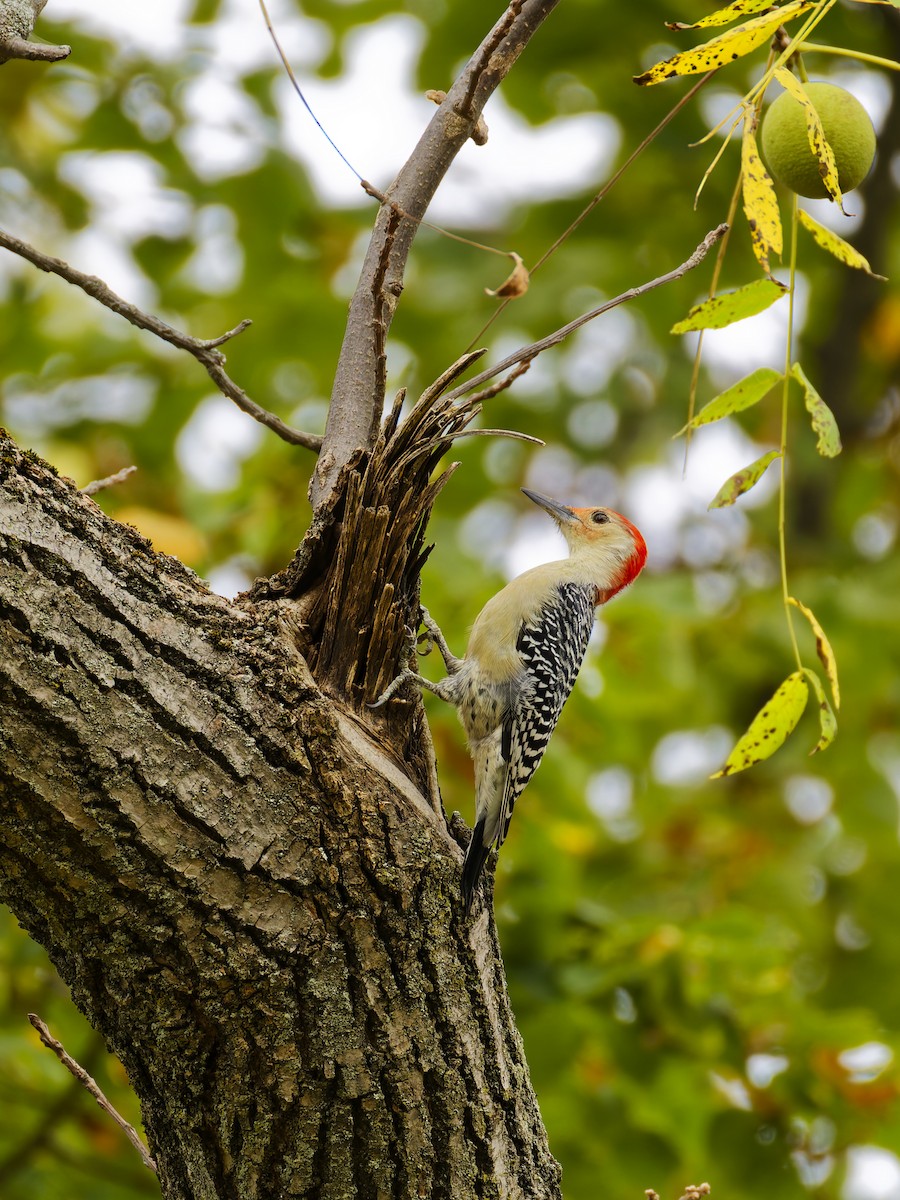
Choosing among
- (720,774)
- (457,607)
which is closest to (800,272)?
(457,607)

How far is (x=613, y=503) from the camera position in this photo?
844 centimetres

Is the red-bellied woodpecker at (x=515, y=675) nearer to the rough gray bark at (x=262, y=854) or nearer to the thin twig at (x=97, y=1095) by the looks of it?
the rough gray bark at (x=262, y=854)

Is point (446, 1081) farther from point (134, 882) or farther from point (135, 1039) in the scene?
point (134, 882)

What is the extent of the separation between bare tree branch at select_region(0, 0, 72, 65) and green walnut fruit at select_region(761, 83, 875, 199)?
1.38m

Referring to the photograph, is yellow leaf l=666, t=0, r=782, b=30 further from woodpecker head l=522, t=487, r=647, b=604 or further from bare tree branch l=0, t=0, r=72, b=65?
woodpecker head l=522, t=487, r=647, b=604

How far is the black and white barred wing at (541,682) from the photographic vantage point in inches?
179

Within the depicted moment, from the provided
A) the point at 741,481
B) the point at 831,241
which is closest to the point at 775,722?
the point at 741,481

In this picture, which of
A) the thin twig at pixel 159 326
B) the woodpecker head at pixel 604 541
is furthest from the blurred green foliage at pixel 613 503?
the thin twig at pixel 159 326

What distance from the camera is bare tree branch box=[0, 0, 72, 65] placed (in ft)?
7.81

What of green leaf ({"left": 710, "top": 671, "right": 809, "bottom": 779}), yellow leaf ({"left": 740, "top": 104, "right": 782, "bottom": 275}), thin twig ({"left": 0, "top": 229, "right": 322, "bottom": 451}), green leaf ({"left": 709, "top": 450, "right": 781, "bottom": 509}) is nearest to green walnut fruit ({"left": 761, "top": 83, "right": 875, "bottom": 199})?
yellow leaf ({"left": 740, "top": 104, "right": 782, "bottom": 275})

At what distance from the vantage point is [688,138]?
224 inches

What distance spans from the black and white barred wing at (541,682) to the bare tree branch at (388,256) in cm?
172

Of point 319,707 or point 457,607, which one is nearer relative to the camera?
point 319,707

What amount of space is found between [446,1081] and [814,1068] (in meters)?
2.82
